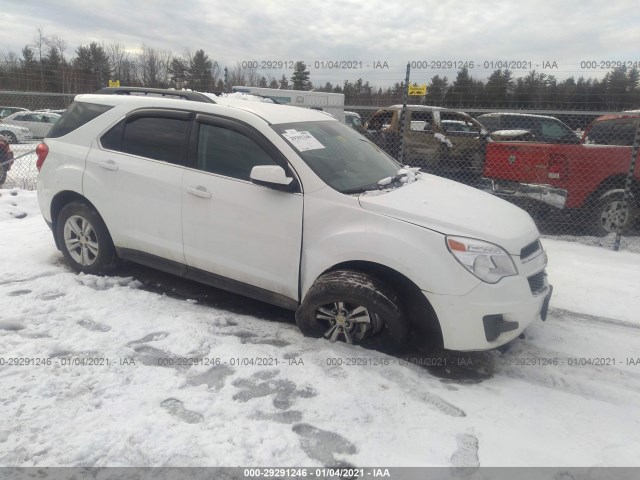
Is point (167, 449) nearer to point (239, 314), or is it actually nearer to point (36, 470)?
point (36, 470)

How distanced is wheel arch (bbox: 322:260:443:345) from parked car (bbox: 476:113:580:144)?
26.6 ft

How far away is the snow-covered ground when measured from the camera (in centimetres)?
240

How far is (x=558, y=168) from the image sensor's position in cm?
755

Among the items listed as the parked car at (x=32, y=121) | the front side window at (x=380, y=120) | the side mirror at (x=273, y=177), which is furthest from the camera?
the parked car at (x=32, y=121)

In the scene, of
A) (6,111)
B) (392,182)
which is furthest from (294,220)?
(6,111)

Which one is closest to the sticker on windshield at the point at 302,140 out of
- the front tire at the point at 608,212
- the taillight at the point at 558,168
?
the taillight at the point at 558,168

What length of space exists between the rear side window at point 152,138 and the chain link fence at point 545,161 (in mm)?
4290

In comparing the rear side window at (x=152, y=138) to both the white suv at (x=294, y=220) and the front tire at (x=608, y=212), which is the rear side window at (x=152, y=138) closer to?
the white suv at (x=294, y=220)

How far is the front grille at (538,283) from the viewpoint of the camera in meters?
3.25

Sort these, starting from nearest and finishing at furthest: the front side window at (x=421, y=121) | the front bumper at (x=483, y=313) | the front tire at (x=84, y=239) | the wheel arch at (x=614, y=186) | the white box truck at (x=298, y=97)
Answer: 1. the front bumper at (x=483, y=313)
2. the front tire at (x=84, y=239)
3. the wheel arch at (x=614, y=186)
4. the front side window at (x=421, y=121)
5. the white box truck at (x=298, y=97)

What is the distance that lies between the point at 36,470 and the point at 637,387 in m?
3.66

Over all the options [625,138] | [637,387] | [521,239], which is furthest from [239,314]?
[625,138]

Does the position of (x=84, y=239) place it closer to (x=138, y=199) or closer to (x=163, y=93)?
(x=138, y=199)

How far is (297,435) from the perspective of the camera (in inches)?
98.8
